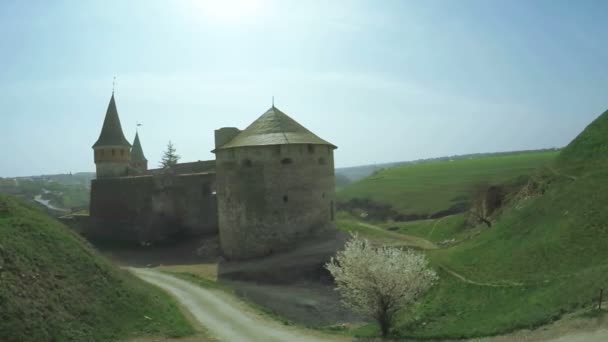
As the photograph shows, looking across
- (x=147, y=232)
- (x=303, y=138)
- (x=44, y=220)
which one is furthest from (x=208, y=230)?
(x=44, y=220)

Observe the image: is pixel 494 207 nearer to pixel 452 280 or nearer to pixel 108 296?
pixel 452 280

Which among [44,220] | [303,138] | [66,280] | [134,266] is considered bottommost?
[134,266]

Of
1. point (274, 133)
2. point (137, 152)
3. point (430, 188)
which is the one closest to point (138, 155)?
point (137, 152)

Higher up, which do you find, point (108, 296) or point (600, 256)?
point (600, 256)

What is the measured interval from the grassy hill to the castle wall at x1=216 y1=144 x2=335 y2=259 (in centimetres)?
855

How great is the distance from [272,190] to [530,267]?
13889mm

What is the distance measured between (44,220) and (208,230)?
635 inches

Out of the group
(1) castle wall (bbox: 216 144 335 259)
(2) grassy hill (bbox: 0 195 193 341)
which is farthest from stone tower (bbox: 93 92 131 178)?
(2) grassy hill (bbox: 0 195 193 341)

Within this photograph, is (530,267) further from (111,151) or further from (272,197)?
(111,151)

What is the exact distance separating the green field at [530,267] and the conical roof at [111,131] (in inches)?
1126

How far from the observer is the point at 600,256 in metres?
12.7

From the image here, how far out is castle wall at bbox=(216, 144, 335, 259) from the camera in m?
24.4

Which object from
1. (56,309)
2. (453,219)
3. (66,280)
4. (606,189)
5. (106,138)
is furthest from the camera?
(106,138)

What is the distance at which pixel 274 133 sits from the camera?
25531 millimetres
